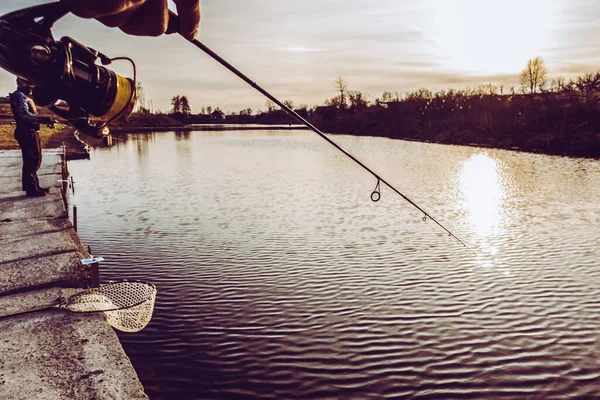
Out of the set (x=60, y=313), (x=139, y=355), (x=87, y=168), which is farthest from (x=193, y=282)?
(x=87, y=168)

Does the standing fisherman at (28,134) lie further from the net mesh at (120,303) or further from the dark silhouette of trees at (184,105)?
the dark silhouette of trees at (184,105)

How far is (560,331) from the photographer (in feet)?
25.2

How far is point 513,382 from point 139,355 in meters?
4.73

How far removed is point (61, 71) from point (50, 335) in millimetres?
2476

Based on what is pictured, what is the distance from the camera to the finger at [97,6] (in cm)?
244

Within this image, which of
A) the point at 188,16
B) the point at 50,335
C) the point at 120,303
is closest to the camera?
the point at 188,16

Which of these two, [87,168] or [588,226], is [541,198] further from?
[87,168]

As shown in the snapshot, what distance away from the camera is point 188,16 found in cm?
300

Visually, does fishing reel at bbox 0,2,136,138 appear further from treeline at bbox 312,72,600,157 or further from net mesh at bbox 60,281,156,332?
treeline at bbox 312,72,600,157

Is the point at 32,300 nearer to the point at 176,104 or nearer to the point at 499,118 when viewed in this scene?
the point at 499,118

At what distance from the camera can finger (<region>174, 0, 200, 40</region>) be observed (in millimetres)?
2934

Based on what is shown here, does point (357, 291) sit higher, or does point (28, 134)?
point (28, 134)

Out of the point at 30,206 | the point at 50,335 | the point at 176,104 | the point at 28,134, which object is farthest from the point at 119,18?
the point at 176,104

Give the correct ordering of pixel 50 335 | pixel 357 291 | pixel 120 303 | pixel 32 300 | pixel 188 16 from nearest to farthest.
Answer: pixel 188 16 → pixel 50 335 → pixel 32 300 → pixel 120 303 → pixel 357 291
